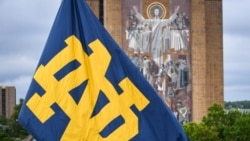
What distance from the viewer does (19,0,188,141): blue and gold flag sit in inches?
182

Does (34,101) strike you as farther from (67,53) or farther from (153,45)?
(153,45)

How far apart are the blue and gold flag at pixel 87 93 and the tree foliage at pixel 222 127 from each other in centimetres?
2907

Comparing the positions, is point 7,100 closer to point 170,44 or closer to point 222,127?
point 170,44

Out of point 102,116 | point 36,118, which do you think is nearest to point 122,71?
point 102,116

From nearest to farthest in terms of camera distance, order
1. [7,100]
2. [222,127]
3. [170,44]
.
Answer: [222,127] < [170,44] < [7,100]

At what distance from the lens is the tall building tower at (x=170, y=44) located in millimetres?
48250

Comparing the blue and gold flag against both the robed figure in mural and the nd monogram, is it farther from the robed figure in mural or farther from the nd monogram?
the robed figure in mural

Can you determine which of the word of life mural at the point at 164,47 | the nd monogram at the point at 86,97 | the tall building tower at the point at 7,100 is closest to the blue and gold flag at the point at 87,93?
the nd monogram at the point at 86,97

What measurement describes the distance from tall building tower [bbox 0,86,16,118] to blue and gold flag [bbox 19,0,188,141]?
387 ft

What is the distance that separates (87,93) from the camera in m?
4.70

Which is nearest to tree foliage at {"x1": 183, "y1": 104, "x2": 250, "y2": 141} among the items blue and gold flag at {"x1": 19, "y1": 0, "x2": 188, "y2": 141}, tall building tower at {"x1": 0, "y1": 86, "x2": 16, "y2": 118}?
blue and gold flag at {"x1": 19, "y1": 0, "x2": 188, "y2": 141}

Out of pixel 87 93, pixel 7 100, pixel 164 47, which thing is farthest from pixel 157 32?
pixel 7 100

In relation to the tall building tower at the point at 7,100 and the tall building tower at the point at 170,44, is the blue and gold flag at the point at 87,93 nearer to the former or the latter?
the tall building tower at the point at 170,44

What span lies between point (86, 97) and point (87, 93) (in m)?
0.03
